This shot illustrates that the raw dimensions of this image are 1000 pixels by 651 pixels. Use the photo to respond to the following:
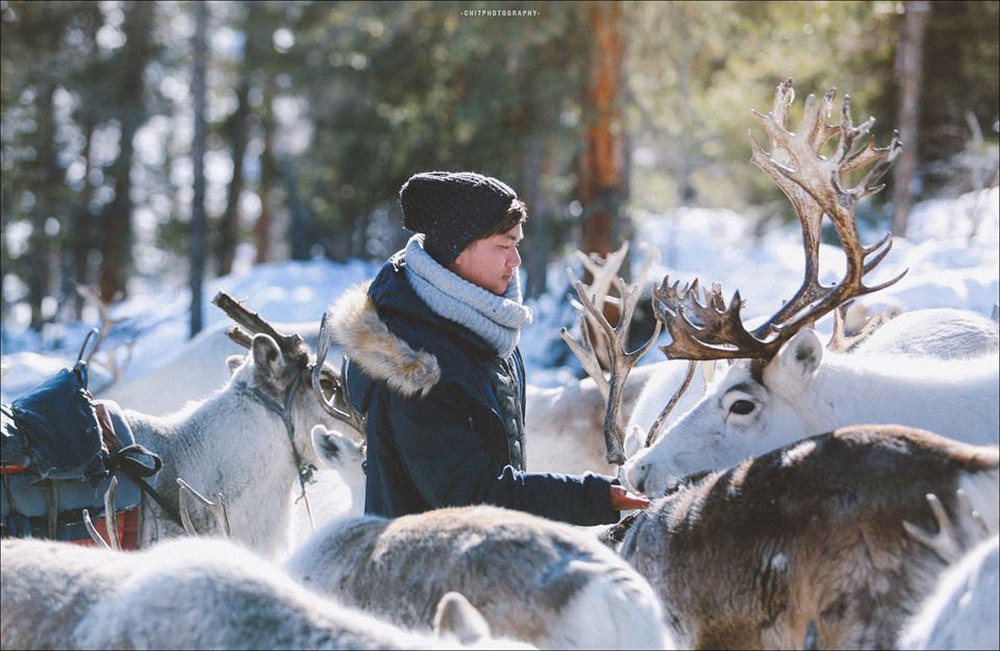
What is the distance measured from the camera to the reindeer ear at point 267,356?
223 inches

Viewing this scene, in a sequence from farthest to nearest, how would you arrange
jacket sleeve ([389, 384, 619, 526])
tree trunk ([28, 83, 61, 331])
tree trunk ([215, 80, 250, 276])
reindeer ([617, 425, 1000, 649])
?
tree trunk ([215, 80, 250, 276]) < tree trunk ([28, 83, 61, 331]) < jacket sleeve ([389, 384, 619, 526]) < reindeer ([617, 425, 1000, 649])

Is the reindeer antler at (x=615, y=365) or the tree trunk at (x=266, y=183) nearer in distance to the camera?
the reindeer antler at (x=615, y=365)

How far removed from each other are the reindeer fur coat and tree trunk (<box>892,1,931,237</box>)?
12584mm

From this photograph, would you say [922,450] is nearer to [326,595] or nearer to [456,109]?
[326,595]

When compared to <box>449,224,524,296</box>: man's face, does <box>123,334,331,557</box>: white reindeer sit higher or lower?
lower

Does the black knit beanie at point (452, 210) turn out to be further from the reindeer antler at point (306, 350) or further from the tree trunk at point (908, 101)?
the tree trunk at point (908, 101)

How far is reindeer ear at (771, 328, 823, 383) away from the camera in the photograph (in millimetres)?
4016

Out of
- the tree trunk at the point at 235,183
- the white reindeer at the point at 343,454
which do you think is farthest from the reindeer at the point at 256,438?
the tree trunk at the point at 235,183

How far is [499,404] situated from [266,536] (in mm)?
2245

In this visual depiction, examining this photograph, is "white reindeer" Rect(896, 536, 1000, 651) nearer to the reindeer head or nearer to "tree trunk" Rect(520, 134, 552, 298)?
the reindeer head

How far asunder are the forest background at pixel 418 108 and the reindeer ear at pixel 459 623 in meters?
11.0

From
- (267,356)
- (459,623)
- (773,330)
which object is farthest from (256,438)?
(459,623)

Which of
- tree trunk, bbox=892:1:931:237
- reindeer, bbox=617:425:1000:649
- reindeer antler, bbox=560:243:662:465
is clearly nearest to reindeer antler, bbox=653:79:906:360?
reindeer antler, bbox=560:243:662:465

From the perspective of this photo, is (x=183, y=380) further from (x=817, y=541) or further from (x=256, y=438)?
(x=817, y=541)
